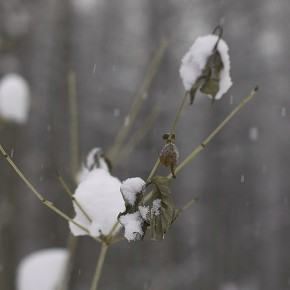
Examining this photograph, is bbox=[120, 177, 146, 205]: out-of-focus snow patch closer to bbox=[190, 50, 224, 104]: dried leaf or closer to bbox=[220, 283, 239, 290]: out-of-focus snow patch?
bbox=[190, 50, 224, 104]: dried leaf

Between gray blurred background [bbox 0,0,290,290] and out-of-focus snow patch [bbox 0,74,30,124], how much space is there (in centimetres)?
523

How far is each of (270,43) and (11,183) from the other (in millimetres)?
6420

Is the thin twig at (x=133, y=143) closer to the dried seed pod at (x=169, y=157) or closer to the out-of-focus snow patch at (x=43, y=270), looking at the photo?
the dried seed pod at (x=169, y=157)

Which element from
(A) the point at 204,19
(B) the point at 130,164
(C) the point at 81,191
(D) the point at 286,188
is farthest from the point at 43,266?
(D) the point at 286,188

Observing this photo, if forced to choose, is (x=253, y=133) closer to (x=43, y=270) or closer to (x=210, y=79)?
(x=43, y=270)

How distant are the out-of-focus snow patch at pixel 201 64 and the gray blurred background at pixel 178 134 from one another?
7.57 m

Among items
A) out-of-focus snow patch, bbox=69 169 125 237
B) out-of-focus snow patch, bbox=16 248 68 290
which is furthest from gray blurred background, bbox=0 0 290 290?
out-of-focus snow patch, bbox=69 169 125 237

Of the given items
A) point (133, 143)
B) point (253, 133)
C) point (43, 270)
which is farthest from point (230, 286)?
point (133, 143)

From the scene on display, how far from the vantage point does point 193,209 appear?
489 inches

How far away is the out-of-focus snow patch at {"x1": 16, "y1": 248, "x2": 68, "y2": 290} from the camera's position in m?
2.31

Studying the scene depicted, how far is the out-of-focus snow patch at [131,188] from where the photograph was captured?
3.39ft

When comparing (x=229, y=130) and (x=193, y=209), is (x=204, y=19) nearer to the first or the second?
(x=229, y=130)

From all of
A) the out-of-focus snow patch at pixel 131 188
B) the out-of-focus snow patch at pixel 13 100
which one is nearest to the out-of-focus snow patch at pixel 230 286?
the out-of-focus snow patch at pixel 13 100

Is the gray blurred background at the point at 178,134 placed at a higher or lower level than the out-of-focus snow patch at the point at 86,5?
lower
